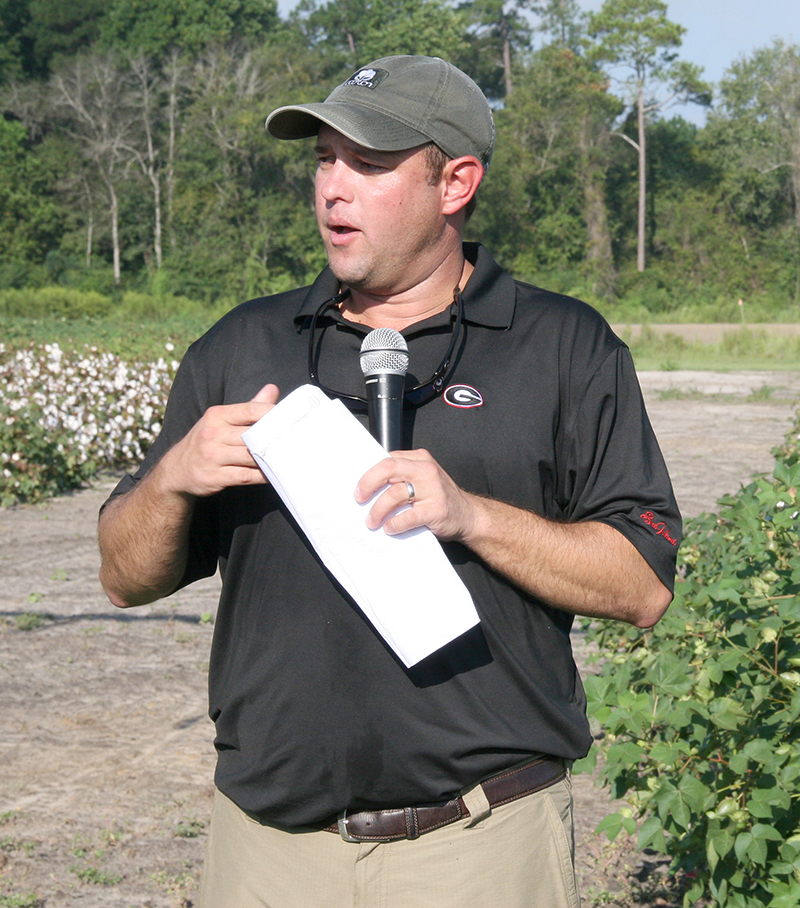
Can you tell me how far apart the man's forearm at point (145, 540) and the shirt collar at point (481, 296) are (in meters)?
0.48

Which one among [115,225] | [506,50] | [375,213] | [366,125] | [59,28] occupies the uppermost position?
[59,28]

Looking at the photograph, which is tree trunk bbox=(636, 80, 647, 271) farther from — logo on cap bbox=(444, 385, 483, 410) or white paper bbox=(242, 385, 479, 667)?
white paper bbox=(242, 385, 479, 667)

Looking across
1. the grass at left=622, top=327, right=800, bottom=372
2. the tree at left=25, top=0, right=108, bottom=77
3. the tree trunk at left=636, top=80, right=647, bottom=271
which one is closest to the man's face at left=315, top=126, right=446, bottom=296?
the grass at left=622, top=327, right=800, bottom=372

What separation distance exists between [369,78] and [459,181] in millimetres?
276

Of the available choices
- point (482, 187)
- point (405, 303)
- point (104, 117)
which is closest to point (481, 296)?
point (405, 303)

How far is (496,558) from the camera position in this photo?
2018mm

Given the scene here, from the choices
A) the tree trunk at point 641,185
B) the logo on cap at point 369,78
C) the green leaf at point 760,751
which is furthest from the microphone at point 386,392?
the tree trunk at point 641,185

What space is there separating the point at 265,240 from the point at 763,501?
52.4m

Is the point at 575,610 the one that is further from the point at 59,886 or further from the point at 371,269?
the point at 59,886

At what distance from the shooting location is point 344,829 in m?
2.10

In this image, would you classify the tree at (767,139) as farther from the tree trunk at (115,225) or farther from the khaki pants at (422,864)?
the khaki pants at (422,864)

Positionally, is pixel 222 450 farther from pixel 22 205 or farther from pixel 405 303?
pixel 22 205

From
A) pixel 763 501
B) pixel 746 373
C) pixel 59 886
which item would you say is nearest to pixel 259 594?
pixel 763 501

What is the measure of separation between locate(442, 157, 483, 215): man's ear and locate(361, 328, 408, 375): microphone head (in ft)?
1.34
